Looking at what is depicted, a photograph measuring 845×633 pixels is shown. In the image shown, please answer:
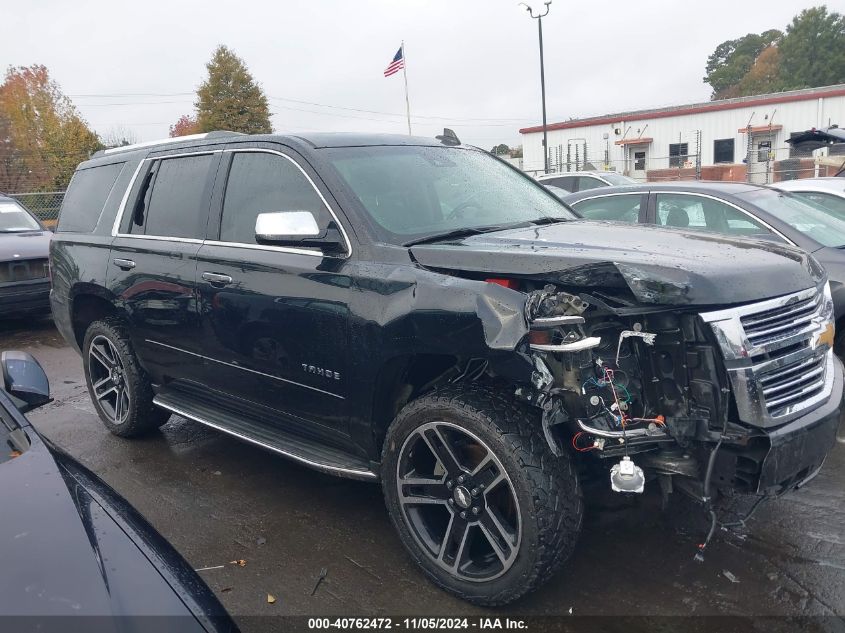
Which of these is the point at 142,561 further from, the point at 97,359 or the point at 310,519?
the point at 97,359

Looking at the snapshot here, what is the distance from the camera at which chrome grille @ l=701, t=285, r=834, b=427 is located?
103 inches

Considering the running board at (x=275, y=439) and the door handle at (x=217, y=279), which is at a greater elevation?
the door handle at (x=217, y=279)

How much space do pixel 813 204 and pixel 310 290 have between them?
16.4ft

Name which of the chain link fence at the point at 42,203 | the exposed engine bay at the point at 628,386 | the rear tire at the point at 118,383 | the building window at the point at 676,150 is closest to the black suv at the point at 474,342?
the exposed engine bay at the point at 628,386

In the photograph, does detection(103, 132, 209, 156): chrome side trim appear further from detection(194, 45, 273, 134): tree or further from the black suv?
detection(194, 45, 273, 134): tree

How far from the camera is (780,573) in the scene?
3180mm

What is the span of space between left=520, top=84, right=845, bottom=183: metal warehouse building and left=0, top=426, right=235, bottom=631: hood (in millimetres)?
28978

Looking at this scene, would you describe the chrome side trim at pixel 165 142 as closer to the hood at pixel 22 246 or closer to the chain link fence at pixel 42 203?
the hood at pixel 22 246

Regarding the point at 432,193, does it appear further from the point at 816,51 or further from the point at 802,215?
the point at 816,51

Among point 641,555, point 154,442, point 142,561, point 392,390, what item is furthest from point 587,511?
point 154,442

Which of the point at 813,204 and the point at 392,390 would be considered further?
the point at 813,204

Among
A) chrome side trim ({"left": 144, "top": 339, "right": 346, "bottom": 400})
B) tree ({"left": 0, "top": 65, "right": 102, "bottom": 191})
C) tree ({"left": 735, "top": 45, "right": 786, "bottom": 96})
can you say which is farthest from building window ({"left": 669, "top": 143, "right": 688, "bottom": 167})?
tree ({"left": 735, "top": 45, "right": 786, "bottom": 96})

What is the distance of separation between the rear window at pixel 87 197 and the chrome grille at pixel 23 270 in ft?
12.6

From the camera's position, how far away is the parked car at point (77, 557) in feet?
5.90
